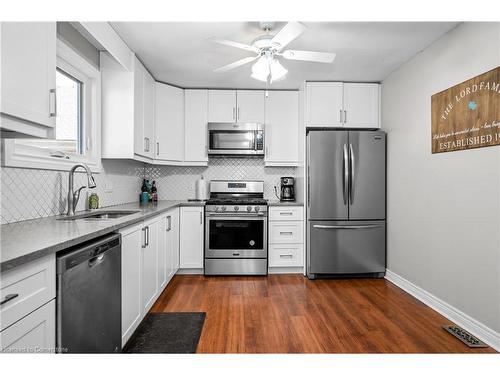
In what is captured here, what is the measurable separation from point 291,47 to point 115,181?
221 cm

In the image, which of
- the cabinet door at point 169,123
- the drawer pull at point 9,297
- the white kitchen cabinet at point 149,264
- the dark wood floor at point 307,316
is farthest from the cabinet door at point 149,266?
the cabinet door at point 169,123

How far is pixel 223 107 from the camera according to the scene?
154 inches

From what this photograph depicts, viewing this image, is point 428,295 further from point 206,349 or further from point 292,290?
point 206,349

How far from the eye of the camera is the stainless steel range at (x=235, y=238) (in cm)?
358

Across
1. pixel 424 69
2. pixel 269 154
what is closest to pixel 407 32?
pixel 424 69

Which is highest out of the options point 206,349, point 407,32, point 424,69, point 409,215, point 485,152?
point 407,32

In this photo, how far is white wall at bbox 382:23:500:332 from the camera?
208 centimetres

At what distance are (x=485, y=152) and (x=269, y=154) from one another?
7.69 ft

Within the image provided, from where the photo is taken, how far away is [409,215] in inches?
121

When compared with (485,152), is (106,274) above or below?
below

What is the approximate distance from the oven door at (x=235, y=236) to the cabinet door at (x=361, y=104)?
1.64 metres

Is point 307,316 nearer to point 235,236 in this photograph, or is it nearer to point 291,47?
point 235,236

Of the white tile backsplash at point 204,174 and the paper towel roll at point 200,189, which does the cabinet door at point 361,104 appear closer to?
the white tile backsplash at point 204,174
